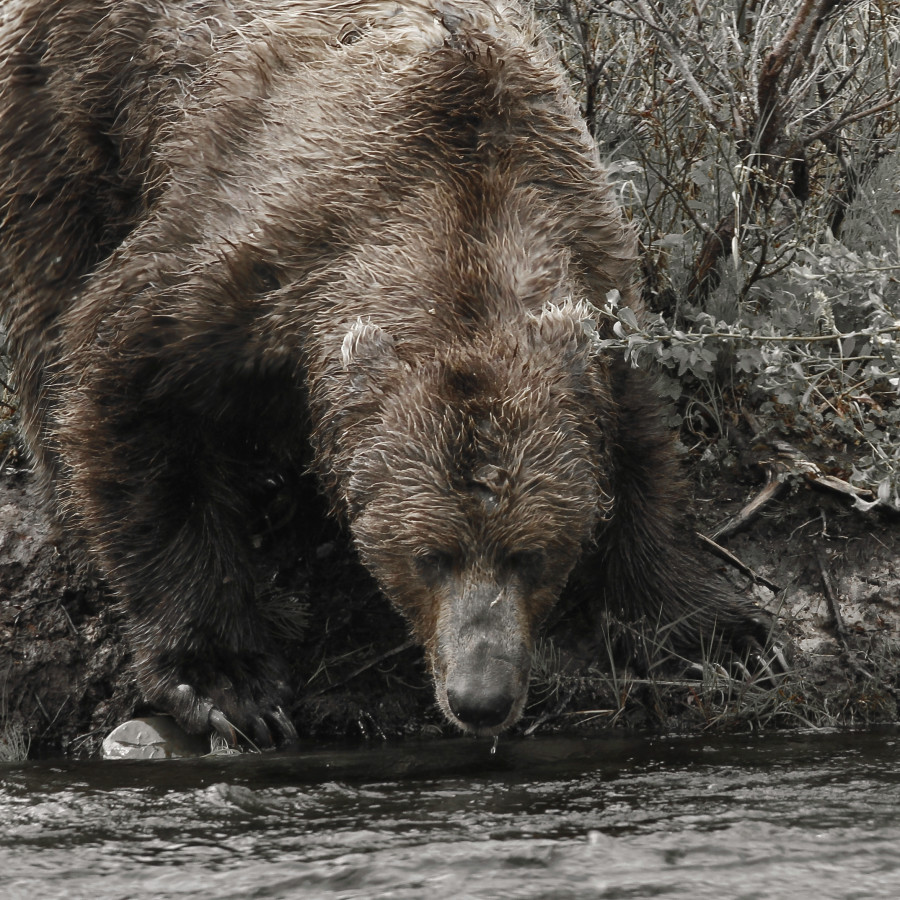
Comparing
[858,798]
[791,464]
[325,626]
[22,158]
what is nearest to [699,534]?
[791,464]

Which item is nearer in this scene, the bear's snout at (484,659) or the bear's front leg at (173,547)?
the bear's snout at (484,659)

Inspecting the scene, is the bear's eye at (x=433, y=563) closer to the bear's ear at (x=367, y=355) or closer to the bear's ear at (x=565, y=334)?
the bear's ear at (x=367, y=355)

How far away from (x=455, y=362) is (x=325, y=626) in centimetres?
163

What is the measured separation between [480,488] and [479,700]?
1.96 ft

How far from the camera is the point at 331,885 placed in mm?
2971

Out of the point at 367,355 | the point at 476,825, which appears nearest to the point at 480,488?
the point at 367,355

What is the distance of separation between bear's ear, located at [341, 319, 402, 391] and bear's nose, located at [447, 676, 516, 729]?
37.9 inches

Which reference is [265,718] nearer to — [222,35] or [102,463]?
[102,463]

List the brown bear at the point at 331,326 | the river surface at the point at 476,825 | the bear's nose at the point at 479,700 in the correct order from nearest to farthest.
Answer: the river surface at the point at 476,825
the bear's nose at the point at 479,700
the brown bear at the point at 331,326

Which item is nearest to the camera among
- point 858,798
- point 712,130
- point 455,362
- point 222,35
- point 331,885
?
point 331,885

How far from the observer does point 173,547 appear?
502 cm

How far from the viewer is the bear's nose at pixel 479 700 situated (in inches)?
151

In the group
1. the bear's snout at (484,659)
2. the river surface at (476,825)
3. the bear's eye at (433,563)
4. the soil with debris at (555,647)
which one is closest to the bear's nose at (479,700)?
the bear's snout at (484,659)

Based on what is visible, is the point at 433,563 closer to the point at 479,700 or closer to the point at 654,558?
the point at 479,700
